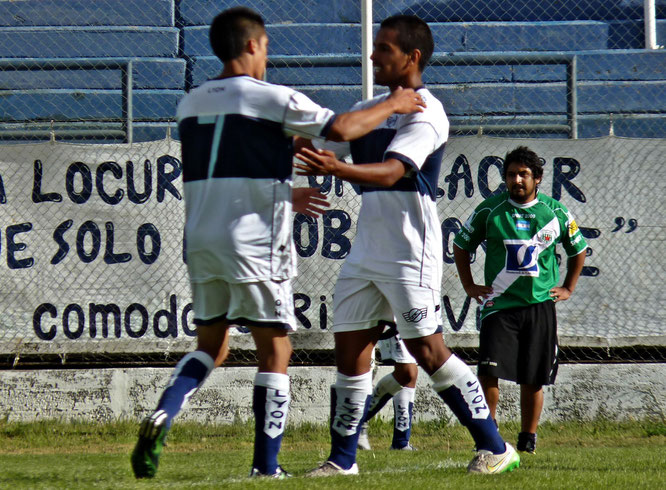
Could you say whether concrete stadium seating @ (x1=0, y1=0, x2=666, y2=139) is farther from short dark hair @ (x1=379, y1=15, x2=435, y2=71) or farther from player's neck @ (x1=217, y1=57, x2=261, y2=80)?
player's neck @ (x1=217, y1=57, x2=261, y2=80)

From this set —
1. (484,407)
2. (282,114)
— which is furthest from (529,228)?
(282,114)

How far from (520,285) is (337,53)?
440 centimetres

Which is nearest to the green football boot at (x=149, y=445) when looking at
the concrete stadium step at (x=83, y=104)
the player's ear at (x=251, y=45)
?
the player's ear at (x=251, y=45)

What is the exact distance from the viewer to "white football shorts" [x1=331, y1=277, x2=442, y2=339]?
402 centimetres

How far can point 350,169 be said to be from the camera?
3680 millimetres

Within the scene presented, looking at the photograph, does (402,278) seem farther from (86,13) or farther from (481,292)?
(86,13)

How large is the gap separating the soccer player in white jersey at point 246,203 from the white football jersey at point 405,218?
0.26 metres

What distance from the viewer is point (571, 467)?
4762 mm

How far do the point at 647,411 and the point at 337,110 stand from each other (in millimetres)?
3883

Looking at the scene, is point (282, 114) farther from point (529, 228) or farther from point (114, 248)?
point (114, 248)

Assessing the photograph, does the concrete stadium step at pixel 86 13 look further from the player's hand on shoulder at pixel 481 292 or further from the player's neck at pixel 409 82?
the player's neck at pixel 409 82

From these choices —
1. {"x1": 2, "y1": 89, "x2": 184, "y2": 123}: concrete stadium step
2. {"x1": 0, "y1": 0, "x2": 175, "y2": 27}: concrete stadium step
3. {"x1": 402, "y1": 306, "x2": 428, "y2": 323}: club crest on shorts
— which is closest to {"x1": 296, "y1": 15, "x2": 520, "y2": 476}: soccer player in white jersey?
{"x1": 402, "y1": 306, "x2": 428, "y2": 323}: club crest on shorts

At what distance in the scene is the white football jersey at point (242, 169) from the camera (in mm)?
3643

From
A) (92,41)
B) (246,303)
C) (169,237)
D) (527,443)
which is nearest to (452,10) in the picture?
(92,41)
